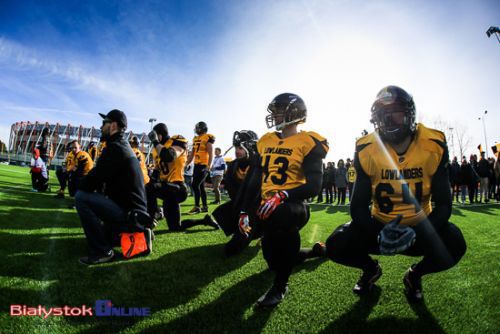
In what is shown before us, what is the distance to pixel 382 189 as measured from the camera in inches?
116

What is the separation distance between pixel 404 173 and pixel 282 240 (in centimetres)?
141

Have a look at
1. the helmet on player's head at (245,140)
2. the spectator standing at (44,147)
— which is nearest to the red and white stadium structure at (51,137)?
the spectator standing at (44,147)

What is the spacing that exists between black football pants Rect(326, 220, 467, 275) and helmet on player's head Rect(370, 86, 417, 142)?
942 millimetres

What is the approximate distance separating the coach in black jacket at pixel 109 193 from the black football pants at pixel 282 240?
7.07 ft

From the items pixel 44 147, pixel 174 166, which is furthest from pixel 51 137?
pixel 174 166

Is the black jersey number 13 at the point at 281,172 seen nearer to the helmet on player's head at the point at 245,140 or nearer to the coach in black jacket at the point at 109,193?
the helmet on player's head at the point at 245,140

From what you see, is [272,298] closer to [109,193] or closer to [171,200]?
[109,193]

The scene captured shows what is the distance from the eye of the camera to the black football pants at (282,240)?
2803 mm

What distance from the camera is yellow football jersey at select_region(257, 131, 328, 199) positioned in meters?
3.22

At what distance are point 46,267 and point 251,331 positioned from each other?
2669 millimetres

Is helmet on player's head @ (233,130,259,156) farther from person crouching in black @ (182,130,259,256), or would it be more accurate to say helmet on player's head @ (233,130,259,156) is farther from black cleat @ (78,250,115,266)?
black cleat @ (78,250,115,266)

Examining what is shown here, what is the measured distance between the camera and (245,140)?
17.0ft

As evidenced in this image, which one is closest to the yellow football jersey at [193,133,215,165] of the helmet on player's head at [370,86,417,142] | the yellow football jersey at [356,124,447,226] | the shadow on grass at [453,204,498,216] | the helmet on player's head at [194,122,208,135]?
the helmet on player's head at [194,122,208,135]

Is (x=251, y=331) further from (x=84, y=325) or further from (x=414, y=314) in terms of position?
(x=414, y=314)
